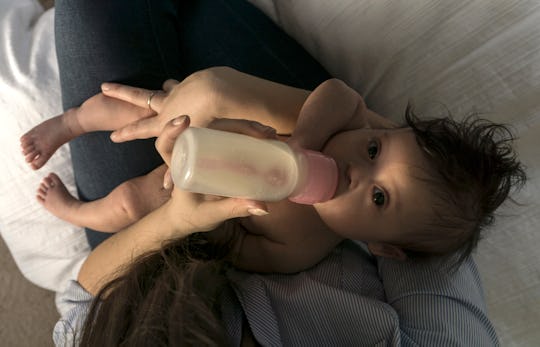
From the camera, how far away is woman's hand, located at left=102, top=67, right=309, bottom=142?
767mm

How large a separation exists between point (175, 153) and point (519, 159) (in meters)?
0.74

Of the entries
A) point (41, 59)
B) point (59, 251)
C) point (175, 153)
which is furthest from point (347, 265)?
point (41, 59)

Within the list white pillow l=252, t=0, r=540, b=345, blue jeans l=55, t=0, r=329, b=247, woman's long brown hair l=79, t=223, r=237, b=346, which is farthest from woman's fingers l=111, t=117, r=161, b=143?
white pillow l=252, t=0, r=540, b=345

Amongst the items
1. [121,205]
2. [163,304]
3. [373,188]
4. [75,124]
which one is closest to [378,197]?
[373,188]

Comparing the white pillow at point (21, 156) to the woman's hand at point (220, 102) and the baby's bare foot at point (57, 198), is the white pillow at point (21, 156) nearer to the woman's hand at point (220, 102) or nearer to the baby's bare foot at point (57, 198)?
the baby's bare foot at point (57, 198)

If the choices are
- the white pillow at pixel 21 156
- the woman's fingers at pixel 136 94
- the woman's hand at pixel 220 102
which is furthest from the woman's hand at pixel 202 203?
the white pillow at pixel 21 156

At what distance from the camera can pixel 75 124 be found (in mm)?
922

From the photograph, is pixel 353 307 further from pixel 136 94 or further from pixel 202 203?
pixel 136 94

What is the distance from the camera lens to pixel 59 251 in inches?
43.2

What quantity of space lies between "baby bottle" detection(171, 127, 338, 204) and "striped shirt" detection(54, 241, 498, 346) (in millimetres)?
227

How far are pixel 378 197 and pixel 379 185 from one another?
0.07ft

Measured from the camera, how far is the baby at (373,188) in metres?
0.72

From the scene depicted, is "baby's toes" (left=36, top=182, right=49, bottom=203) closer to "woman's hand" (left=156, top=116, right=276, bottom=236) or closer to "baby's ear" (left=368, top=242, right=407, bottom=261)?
"woman's hand" (left=156, top=116, right=276, bottom=236)

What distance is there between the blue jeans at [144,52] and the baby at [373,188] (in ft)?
0.18
